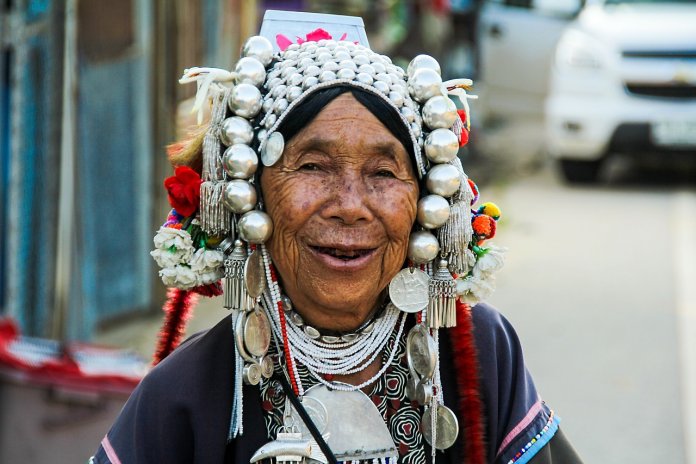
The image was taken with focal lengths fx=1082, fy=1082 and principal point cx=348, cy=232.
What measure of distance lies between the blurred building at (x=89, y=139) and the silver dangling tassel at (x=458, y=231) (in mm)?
948

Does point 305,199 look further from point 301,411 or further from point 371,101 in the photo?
point 301,411

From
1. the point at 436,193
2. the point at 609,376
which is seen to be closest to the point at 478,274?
the point at 436,193

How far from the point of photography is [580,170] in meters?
9.84

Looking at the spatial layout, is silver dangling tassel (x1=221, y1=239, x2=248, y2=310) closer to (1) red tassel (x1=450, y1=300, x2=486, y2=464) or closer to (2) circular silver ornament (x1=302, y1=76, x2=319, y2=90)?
(2) circular silver ornament (x1=302, y1=76, x2=319, y2=90)

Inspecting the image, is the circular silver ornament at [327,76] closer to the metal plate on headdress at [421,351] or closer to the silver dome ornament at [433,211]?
the silver dome ornament at [433,211]

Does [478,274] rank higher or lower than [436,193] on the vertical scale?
lower

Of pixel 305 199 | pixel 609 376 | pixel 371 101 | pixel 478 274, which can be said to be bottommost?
pixel 609 376

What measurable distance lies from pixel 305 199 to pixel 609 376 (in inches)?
143

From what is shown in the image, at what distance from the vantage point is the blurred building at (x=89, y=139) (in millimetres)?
4258

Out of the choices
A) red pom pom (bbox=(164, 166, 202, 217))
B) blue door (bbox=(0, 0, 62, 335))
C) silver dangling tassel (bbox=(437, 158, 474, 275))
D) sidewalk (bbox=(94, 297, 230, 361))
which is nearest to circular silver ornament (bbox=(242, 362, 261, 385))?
red pom pom (bbox=(164, 166, 202, 217))

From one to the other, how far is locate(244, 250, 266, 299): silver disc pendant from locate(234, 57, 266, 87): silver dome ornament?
36 centimetres

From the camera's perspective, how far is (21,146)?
15.4 feet

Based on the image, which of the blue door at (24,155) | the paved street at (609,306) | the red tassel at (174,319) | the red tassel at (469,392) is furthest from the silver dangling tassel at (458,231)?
the blue door at (24,155)

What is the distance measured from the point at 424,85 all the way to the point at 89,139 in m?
3.60
